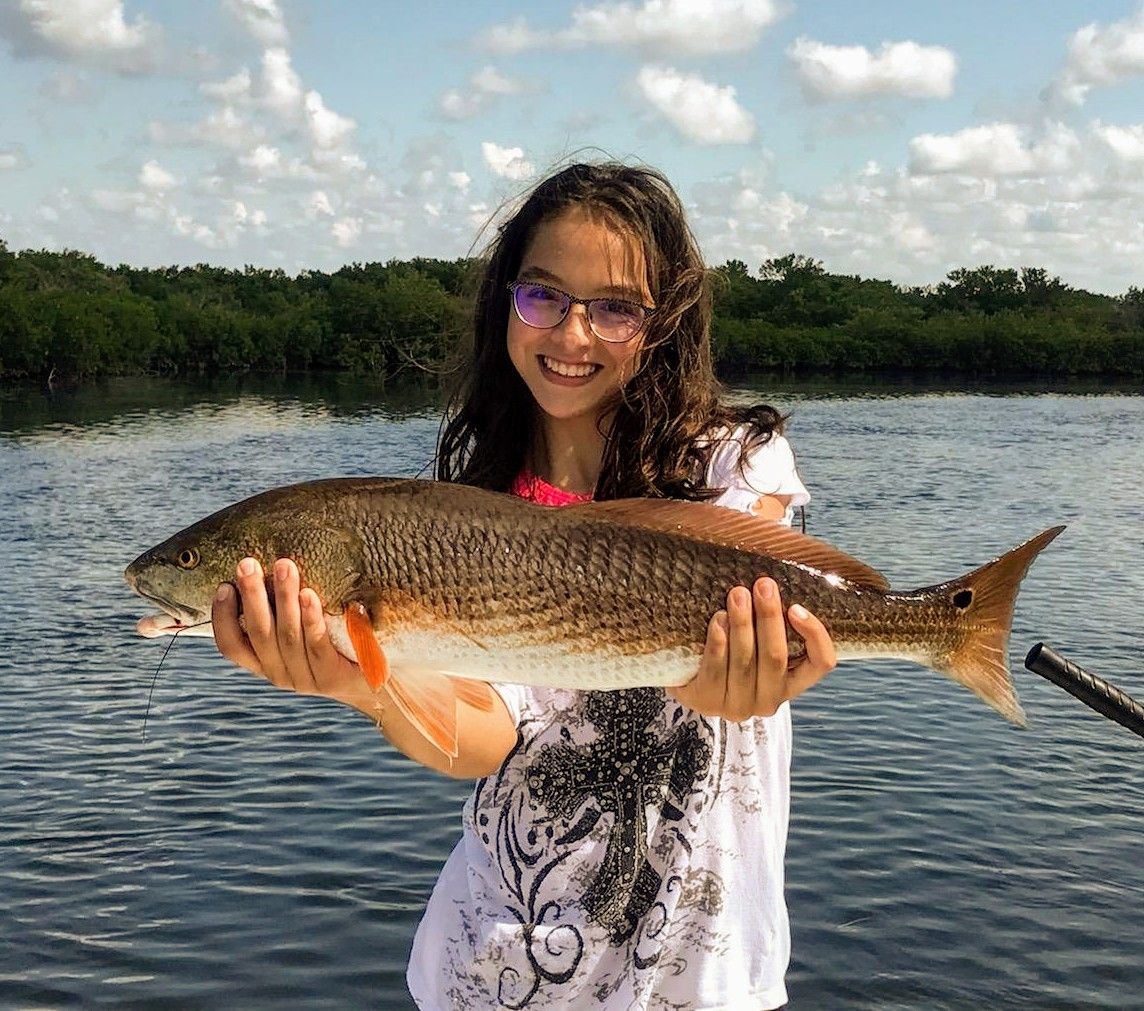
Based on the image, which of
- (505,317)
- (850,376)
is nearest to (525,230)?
(505,317)

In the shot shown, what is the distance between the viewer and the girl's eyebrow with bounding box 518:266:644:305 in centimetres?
379

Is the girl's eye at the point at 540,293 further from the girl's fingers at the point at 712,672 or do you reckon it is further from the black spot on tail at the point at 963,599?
the black spot on tail at the point at 963,599

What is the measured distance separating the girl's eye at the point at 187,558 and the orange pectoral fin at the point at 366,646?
458 mm

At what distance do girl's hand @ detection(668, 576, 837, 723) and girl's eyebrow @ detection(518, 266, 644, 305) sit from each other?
0.99 metres

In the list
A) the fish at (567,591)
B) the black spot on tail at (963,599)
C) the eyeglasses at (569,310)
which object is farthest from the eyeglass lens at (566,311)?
the black spot on tail at (963,599)

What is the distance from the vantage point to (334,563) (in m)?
3.34

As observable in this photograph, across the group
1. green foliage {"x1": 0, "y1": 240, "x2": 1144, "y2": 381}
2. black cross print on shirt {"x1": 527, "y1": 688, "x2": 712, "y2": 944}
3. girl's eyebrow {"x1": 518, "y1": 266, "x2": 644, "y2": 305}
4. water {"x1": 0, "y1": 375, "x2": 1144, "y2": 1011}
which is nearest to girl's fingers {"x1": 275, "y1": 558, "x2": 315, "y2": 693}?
black cross print on shirt {"x1": 527, "y1": 688, "x2": 712, "y2": 944}

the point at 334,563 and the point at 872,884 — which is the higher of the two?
the point at 334,563

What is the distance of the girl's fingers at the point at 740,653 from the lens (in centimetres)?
318

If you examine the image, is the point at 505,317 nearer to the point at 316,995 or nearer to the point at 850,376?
the point at 316,995

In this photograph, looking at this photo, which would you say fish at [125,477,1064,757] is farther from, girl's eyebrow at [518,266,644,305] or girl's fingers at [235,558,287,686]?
girl's eyebrow at [518,266,644,305]

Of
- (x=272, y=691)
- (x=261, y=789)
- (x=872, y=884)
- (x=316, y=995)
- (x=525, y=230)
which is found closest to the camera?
(x=525, y=230)

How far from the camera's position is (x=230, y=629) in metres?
3.43

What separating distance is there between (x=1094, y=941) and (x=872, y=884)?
1.52 meters
